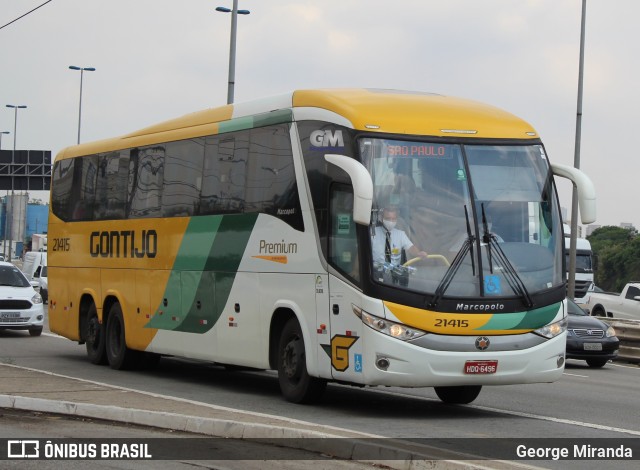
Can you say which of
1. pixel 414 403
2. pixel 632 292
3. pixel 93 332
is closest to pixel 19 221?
pixel 632 292

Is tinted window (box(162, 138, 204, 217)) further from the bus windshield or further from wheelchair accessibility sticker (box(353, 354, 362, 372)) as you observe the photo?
wheelchair accessibility sticker (box(353, 354, 362, 372))

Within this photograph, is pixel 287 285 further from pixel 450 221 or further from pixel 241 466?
pixel 241 466

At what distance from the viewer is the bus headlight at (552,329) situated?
1431 centimetres

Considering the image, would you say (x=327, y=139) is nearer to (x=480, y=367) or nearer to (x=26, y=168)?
(x=480, y=367)

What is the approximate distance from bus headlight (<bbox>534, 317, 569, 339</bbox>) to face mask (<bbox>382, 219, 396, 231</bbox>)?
1984 mm

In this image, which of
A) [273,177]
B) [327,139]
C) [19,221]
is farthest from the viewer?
[19,221]

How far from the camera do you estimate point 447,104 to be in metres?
15.2

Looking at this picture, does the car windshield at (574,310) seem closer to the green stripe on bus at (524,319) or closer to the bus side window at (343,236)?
the green stripe on bus at (524,319)

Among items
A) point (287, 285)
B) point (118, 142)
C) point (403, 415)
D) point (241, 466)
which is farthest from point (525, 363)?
point (118, 142)

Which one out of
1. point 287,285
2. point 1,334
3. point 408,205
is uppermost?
point 408,205

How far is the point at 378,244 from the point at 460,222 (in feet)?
3.12

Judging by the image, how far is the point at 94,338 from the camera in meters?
21.8

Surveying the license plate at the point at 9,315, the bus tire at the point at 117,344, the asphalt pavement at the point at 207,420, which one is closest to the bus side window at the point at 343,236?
the asphalt pavement at the point at 207,420

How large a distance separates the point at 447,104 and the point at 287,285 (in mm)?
2881
